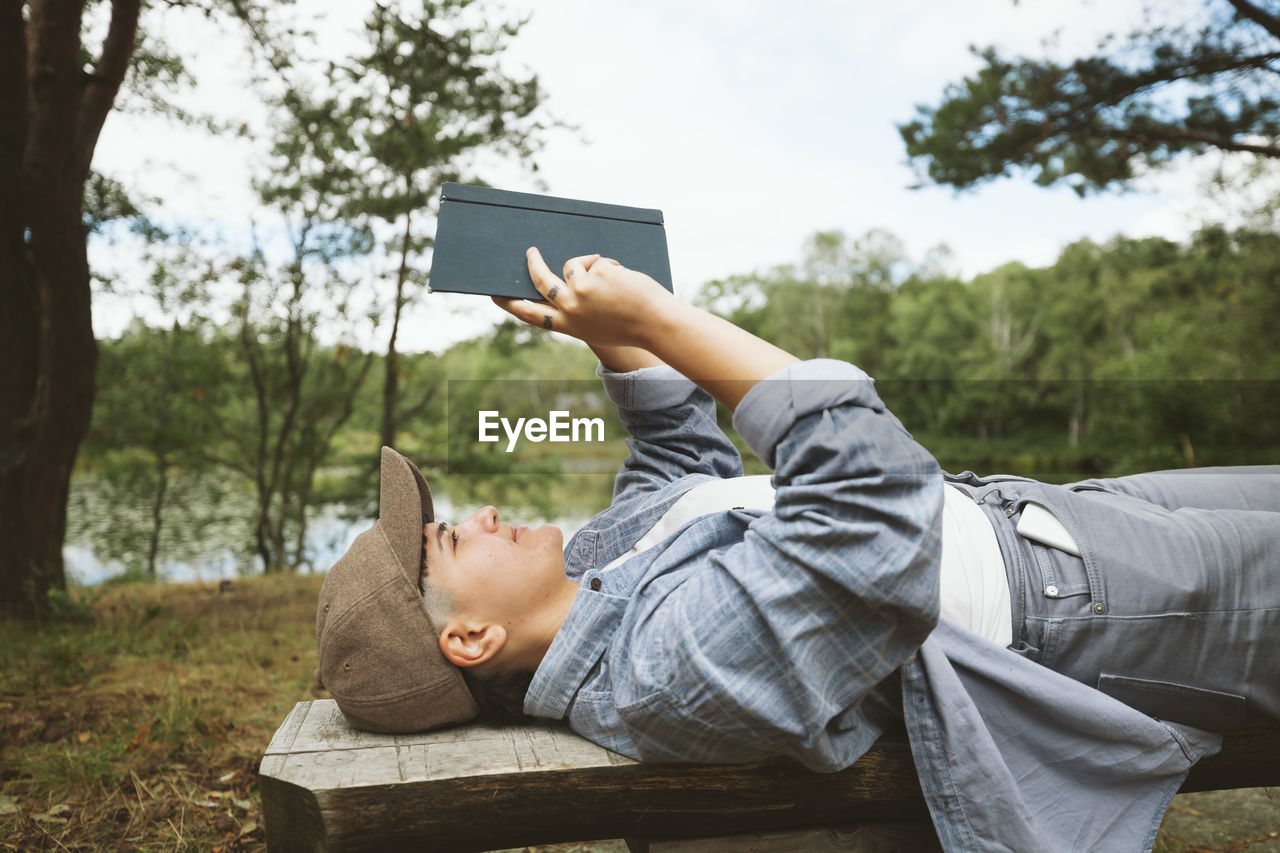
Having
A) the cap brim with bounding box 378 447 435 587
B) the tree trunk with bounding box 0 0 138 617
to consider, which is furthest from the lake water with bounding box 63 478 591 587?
the cap brim with bounding box 378 447 435 587

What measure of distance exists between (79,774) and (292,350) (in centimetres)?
1023

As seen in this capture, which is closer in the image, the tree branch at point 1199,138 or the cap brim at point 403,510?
the cap brim at point 403,510

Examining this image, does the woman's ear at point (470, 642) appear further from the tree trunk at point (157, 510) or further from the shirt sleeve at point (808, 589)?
the tree trunk at point (157, 510)

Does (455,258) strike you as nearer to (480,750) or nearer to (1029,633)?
(480,750)

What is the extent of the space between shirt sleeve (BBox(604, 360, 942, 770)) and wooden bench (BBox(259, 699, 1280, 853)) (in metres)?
0.16

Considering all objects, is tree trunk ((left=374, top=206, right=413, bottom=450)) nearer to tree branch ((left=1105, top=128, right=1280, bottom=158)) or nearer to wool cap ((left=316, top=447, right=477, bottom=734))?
tree branch ((left=1105, top=128, right=1280, bottom=158))

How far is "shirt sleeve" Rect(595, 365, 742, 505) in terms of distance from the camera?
7.27ft

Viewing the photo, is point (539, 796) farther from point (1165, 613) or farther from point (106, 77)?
point (106, 77)

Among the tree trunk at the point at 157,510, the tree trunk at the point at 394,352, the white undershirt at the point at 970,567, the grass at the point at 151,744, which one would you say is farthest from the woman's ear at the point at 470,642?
the tree trunk at the point at 157,510

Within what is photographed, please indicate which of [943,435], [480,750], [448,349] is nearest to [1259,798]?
[480,750]

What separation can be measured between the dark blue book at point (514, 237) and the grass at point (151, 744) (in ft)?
5.75

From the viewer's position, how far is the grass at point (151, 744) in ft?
7.73

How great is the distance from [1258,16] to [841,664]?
7.30m

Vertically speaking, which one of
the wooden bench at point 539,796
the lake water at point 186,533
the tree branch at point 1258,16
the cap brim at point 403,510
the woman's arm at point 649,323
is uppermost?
the tree branch at point 1258,16
